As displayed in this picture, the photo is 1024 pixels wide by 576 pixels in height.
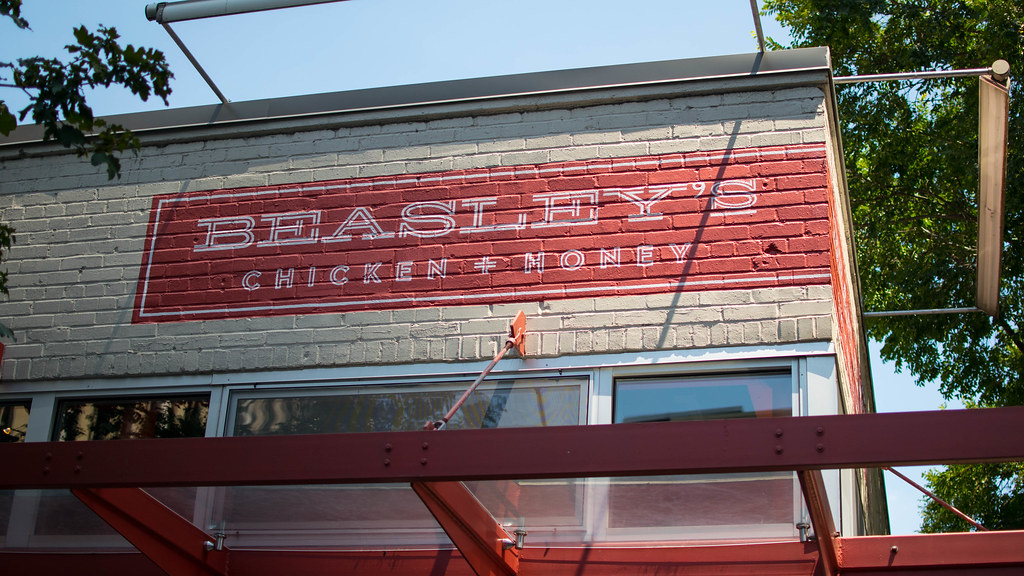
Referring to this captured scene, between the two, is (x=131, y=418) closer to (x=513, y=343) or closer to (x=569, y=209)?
(x=513, y=343)

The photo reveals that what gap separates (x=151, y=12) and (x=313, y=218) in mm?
1477

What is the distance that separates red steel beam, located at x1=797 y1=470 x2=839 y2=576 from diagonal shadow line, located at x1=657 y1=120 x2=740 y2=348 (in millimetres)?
1401

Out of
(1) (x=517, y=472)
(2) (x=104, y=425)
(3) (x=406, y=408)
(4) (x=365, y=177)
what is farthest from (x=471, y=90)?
(1) (x=517, y=472)

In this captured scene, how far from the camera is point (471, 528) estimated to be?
448 centimetres

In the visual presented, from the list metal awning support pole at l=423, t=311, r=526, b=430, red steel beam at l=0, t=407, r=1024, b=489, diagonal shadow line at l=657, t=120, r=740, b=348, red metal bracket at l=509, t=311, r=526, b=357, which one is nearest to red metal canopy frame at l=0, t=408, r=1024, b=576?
red steel beam at l=0, t=407, r=1024, b=489

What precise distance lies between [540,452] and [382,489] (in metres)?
1.49

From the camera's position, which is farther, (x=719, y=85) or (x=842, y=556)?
(x=719, y=85)

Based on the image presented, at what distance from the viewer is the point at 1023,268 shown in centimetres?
1520

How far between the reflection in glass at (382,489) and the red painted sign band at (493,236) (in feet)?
1.69

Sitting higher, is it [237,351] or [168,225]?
[168,225]

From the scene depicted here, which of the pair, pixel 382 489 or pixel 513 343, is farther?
pixel 513 343

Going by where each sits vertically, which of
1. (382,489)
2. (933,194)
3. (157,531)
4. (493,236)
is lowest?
(157,531)

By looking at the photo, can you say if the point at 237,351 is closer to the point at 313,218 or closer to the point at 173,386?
the point at 173,386

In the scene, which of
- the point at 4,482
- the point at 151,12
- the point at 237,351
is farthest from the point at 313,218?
the point at 4,482
